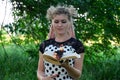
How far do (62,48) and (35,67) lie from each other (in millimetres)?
3843

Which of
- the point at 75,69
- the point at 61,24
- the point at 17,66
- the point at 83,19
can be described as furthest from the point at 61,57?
the point at 17,66

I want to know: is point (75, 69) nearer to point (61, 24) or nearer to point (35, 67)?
point (61, 24)

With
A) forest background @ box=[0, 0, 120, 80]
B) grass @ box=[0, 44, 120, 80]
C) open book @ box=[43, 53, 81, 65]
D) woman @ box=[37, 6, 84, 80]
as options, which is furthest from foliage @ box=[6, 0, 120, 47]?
open book @ box=[43, 53, 81, 65]

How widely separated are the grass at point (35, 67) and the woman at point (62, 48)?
3059 mm

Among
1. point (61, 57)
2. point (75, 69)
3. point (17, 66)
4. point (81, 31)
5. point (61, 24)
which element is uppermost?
point (61, 24)

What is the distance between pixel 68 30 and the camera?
372 cm

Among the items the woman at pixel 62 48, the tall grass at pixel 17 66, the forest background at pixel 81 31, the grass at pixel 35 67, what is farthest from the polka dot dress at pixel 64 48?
the tall grass at pixel 17 66

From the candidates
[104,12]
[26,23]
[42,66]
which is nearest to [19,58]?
[26,23]

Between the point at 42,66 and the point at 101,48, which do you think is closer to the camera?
the point at 42,66

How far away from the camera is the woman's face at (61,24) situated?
11.9 feet

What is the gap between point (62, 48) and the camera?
360cm

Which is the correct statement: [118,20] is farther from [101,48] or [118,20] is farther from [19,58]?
[19,58]

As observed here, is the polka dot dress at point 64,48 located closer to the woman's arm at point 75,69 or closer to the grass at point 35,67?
the woman's arm at point 75,69

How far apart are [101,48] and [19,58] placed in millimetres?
1976
